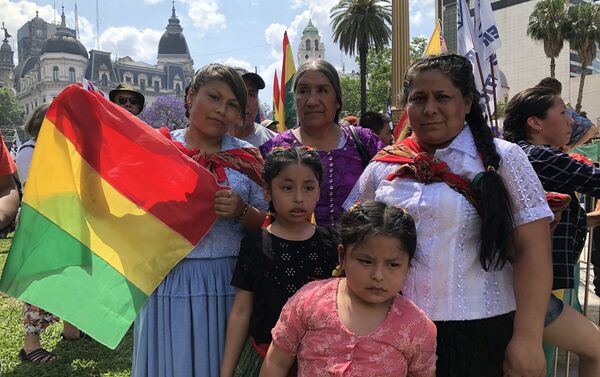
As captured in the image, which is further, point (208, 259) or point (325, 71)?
point (325, 71)

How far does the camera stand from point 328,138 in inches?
107

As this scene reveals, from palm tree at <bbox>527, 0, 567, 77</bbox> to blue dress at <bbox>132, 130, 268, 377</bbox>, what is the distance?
37.0 metres

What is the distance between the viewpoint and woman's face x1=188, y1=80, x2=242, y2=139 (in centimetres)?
233

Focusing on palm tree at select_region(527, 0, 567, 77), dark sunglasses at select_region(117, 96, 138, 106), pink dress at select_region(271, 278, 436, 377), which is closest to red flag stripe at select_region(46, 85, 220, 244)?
pink dress at select_region(271, 278, 436, 377)

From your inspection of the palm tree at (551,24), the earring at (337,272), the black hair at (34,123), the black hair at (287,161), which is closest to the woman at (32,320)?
the black hair at (34,123)

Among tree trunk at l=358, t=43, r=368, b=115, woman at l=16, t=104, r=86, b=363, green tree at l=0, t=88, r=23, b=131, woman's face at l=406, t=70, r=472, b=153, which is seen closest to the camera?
woman's face at l=406, t=70, r=472, b=153

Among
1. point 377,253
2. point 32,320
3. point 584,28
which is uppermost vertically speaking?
point 584,28

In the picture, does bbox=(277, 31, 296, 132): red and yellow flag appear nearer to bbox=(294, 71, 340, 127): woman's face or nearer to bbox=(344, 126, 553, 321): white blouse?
bbox=(294, 71, 340, 127): woman's face

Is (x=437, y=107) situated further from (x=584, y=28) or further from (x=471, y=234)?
(x=584, y=28)

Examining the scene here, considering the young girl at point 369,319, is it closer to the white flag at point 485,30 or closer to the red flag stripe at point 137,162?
the red flag stripe at point 137,162

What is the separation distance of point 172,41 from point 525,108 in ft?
429

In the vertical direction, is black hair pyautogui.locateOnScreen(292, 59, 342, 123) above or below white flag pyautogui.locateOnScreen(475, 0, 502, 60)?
below

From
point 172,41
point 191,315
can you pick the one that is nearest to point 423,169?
point 191,315

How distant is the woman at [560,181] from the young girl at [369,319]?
0.88m
